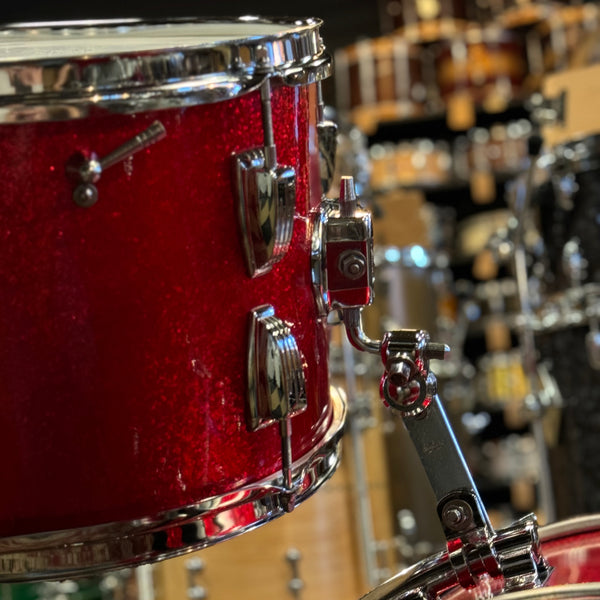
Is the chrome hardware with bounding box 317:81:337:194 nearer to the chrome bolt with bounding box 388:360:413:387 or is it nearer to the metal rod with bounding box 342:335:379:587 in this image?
the chrome bolt with bounding box 388:360:413:387

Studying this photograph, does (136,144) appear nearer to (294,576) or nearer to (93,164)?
(93,164)

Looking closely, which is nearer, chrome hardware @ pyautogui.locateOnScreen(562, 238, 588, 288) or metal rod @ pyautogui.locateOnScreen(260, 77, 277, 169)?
metal rod @ pyautogui.locateOnScreen(260, 77, 277, 169)

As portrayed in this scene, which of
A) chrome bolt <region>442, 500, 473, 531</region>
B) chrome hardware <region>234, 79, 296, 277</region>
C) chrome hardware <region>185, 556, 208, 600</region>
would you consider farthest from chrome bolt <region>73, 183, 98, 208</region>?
chrome hardware <region>185, 556, 208, 600</region>

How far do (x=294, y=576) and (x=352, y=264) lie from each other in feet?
3.31

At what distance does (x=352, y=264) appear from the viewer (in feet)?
2.93

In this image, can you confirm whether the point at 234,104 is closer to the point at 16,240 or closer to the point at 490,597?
the point at 16,240

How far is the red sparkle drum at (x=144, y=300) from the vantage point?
2.49 feet

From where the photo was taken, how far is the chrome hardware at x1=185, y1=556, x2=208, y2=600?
176cm

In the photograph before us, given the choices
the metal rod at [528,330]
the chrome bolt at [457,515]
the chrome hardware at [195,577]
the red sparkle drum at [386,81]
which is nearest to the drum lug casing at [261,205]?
the chrome bolt at [457,515]

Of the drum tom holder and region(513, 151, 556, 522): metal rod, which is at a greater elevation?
region(513, 151, 556, 522): metal rod

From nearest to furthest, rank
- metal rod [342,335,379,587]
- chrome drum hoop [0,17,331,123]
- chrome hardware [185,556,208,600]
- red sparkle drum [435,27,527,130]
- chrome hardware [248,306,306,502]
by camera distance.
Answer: chrome drum hoop [0,17,331,123], chrome hardware [248,306,306,502], chrome hardware [185,556,208,600], metal rod [342,335,379,587], red sparkle drum [435,27,527,130]

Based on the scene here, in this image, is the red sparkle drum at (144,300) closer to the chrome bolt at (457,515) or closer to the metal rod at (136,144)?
the metal rod at (136,144)

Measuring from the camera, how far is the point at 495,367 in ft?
11.8

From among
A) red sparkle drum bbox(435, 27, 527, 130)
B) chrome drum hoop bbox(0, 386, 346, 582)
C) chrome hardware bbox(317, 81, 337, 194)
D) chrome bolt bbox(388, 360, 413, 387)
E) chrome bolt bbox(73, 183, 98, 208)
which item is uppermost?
red sparkle drum bbox(435, 27, 527, 130)
